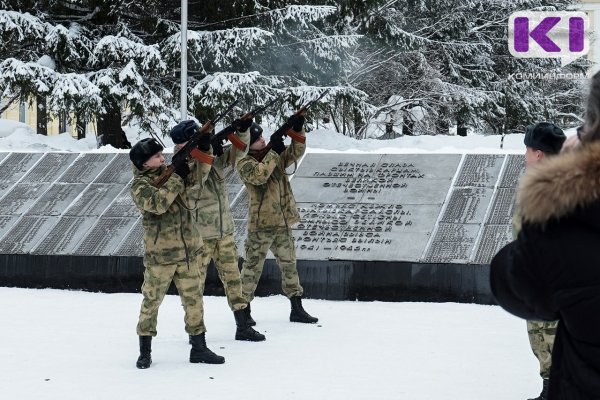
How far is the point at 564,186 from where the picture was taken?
222cm

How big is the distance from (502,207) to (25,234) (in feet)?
16.5

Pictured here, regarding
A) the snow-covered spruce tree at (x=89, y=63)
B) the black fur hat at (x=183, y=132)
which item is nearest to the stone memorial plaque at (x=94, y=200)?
the black fur hat at (x=183, y=132)

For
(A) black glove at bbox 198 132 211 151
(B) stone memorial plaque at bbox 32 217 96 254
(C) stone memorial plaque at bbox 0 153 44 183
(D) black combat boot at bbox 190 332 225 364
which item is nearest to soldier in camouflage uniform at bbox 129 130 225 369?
(D) black combat boot at bbox 190 332 225 364

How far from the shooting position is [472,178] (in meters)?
10.1

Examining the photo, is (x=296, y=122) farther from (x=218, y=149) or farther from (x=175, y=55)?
(x=175, y=55)

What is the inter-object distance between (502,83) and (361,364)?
901 inches

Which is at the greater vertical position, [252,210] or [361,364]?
[252,210]

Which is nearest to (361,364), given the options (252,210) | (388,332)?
(388,332)

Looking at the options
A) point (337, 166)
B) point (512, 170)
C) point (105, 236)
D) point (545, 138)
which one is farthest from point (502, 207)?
point (545, 138)

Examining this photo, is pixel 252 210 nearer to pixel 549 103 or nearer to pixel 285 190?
pixel 285 190

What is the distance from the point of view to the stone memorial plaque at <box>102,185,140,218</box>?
1074cm

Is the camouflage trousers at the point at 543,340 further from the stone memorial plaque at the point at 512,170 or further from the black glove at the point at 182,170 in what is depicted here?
the stone memorial plaque at the point at 512,170

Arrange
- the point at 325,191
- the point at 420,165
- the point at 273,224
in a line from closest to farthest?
the point at 273,224 < the point at 325,191 < the point at 420,165

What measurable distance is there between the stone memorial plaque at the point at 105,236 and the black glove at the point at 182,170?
13.0 ft
